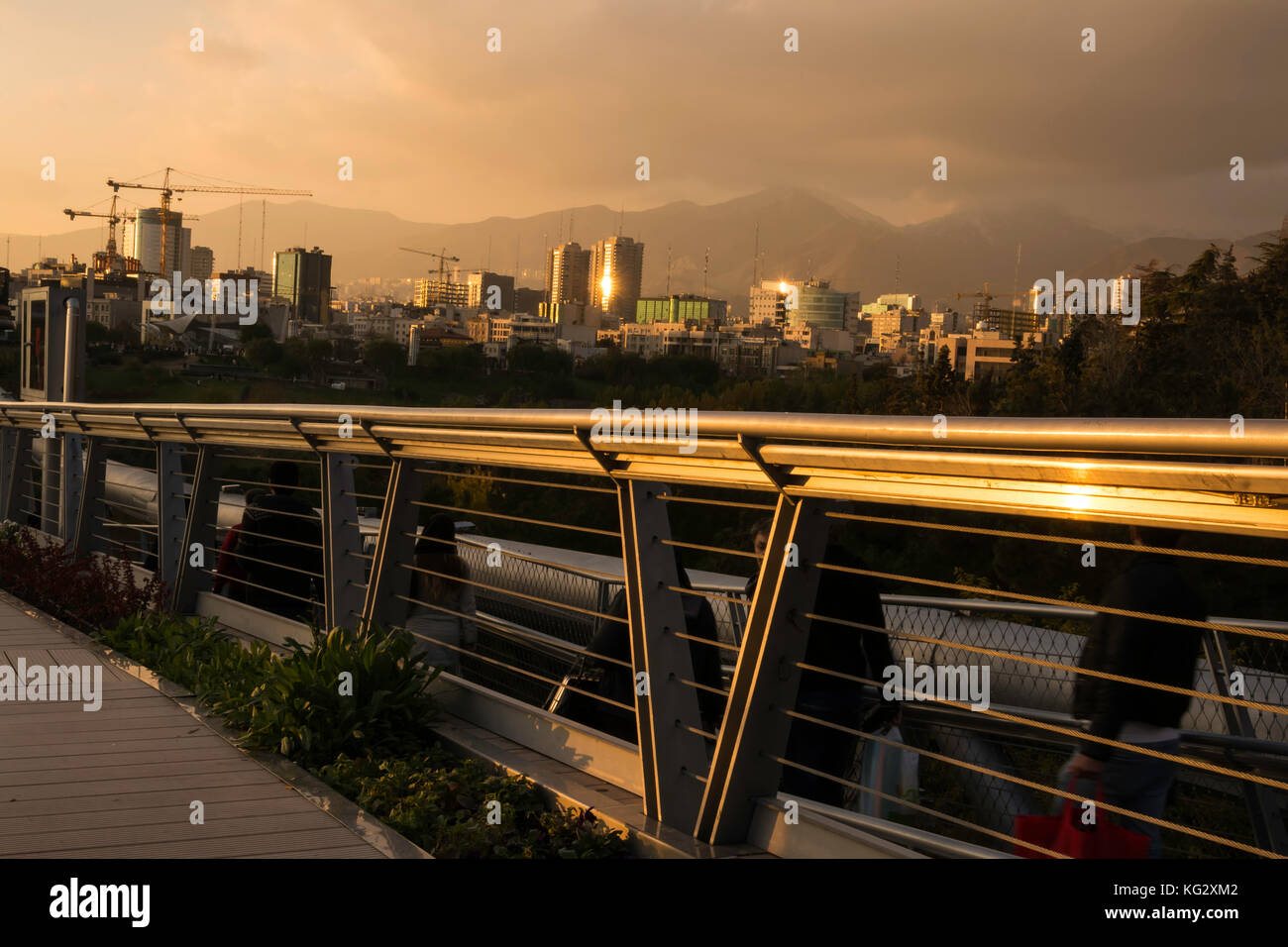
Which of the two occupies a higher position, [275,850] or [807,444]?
[807,444]

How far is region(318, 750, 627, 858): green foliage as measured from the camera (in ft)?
13.2

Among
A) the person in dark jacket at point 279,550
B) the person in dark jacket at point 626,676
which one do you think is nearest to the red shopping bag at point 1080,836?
the person in dark jacket at point 626,676

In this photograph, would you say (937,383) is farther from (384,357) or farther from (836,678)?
(836,678)

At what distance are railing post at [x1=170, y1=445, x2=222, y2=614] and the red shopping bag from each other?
19.8 feet

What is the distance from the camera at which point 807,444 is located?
351 cm

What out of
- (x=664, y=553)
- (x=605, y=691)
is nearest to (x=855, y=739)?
(x=605, y=691)

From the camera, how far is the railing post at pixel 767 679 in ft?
12.2

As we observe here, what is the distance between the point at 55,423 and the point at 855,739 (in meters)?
8.07

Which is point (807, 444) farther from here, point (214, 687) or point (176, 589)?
point (176, 589)

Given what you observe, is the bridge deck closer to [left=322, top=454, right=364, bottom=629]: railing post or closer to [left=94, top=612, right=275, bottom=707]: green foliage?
[left=94, top=612, right=275, bottom=707]: green foliage

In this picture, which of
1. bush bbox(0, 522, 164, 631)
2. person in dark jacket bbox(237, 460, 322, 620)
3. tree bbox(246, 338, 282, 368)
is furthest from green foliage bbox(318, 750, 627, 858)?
tree bbox(246, 338, 282, 368)

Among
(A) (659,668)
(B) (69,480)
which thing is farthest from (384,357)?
(A) (659,668)

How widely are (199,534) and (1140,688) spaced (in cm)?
627

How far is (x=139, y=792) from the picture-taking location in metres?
4.68
